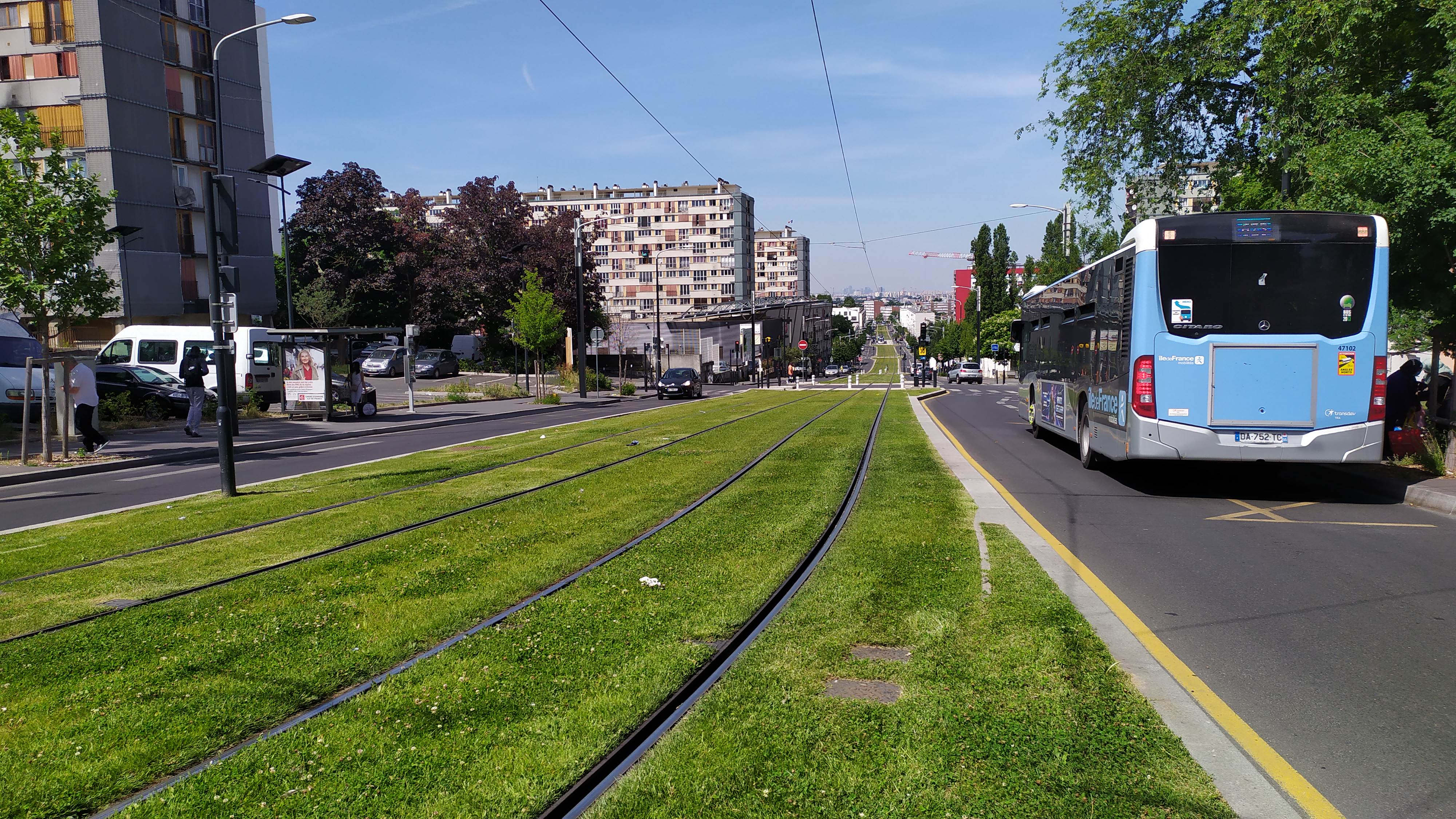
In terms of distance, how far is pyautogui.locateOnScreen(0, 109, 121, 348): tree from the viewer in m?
19.5

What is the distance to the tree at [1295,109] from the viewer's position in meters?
11.3

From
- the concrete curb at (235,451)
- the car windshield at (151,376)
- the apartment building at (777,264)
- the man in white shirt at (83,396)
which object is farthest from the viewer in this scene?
the apartment building at (777,264)

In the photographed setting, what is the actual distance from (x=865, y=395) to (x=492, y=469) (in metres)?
30.1

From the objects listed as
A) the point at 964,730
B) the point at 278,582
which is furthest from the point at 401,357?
the point at 964,730

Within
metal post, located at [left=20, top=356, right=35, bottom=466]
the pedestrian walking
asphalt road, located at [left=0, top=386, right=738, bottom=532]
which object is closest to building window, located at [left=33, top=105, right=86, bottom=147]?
the pedestrian walking

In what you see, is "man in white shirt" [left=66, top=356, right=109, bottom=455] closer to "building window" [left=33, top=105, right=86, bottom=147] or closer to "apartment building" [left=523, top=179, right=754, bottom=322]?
"building window" [left=33, top=105, right=86, bottom=147]

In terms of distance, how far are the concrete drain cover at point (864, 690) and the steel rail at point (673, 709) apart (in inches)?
24.1

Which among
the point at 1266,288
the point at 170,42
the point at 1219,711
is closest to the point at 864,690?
the point at 1219,711

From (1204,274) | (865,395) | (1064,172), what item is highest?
(1064,172)

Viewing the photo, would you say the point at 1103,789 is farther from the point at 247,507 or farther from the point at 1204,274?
the point at 247,507

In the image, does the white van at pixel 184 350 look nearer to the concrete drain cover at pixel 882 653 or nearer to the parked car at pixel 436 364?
the parked car at pixel 436 364

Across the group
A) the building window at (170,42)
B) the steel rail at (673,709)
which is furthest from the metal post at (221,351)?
the building window at (170,42)

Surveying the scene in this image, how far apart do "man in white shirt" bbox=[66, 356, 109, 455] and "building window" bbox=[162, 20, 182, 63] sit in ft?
119

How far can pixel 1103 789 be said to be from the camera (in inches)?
139
